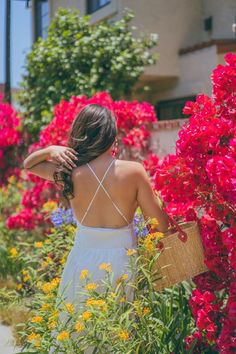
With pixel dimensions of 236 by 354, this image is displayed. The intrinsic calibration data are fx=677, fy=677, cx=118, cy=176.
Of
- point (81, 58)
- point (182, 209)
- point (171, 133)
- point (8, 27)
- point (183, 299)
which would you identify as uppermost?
point (8, 27)

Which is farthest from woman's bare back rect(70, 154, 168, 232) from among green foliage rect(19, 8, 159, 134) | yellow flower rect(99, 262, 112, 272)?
green foliage rect(19, 8, 159, 134)

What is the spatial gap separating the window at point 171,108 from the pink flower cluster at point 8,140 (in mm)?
3651

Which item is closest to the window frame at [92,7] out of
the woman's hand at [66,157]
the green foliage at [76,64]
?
the green foliage at [76,64]

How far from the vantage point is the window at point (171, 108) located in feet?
Result: 41.7

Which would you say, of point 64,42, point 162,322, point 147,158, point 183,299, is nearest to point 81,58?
point 64,42

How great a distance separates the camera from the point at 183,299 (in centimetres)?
477

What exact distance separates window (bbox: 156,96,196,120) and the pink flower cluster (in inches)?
144

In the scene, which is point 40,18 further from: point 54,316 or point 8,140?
point 54,316

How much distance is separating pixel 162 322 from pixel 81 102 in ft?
13.9

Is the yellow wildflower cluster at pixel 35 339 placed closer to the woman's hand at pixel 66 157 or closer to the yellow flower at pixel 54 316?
the yellow flower at pixel 54 316

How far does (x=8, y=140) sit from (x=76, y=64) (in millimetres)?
1530

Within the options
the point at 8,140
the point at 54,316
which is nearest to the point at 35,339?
the point at 54,316

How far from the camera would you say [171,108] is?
13.1 metres

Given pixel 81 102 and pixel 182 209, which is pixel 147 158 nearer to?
pixel 81 102
